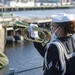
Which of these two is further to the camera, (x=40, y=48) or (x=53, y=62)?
(x=40, y=48)

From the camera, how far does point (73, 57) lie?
222cm

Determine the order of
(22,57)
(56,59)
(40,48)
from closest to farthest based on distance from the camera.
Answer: (56,59), (40,48), (22,57)

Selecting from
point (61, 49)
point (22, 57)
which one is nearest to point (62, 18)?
point (61, 49)

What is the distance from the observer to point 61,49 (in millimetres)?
2182

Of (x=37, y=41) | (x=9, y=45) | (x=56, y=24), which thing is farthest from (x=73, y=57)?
(x=9, y=45)

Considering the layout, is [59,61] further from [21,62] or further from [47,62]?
[21,62]

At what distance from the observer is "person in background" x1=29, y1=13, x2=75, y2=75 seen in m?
2.17

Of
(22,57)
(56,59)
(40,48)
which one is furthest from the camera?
(22,57)

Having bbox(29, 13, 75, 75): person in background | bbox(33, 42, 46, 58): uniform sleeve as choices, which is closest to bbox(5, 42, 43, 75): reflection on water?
bbox(33, 42, 46, 58): uniform sleeve

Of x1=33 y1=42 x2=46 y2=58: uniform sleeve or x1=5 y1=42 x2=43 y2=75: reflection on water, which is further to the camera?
x1=5 y1=42 x2=43 y2=75: reflection on water

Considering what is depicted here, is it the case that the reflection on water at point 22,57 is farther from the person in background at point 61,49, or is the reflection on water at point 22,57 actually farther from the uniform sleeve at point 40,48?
the person in background at point 61,49

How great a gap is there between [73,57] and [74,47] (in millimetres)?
96

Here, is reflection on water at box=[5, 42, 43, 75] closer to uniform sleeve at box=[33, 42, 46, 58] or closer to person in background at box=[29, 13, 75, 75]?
uniform sleeve at box=[33, 42, 46, 58]

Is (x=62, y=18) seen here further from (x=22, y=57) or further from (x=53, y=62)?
(x=22, y=57)
